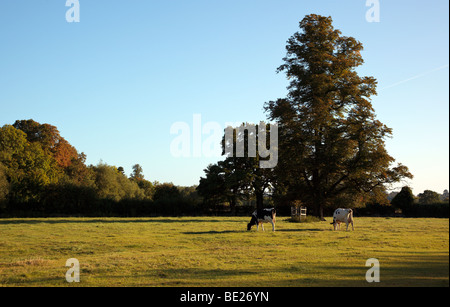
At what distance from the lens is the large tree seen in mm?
37812

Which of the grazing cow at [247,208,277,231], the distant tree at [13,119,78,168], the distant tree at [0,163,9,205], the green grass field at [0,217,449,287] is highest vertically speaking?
the distant tree at [13,119,78,168]

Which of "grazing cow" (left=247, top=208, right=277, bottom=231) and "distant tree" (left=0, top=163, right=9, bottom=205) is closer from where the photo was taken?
"grazing cow" (left=247, top=208, right=277, bottom=231)

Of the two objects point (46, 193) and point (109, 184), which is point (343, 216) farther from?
point (109, 184)

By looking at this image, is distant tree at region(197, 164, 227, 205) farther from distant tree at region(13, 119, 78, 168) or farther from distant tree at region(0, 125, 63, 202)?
distant tree at region(13, 119, 78, 168)

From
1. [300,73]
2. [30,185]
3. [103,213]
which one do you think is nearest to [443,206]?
[300,73]

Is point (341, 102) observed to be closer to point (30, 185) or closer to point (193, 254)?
point (193, 254)

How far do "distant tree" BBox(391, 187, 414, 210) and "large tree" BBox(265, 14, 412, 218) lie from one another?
14213 mm

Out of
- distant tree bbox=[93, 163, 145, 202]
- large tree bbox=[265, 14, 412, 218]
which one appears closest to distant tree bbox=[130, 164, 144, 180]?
distant tree bbox=[93, 163, 145, 202]

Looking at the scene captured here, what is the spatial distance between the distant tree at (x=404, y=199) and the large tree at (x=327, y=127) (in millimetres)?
14213

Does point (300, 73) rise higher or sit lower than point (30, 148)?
higher

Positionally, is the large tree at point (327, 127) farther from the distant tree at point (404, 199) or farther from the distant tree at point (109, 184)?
the distant tree at point (109, 184)

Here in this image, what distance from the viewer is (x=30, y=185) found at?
55.8 m
